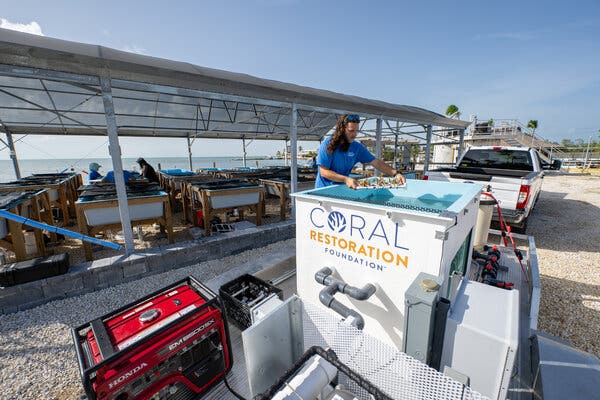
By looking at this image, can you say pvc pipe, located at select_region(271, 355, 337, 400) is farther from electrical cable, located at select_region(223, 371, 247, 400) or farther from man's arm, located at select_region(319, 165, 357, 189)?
man's arm, located at select_region(319, 165, 357, 189)

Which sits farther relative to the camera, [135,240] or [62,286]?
[135,240]

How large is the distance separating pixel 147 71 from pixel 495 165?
8.78 m

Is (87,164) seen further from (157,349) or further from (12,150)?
(157,349)

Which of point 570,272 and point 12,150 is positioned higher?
point 12,150

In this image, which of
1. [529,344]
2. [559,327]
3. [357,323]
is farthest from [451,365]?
[559,327]

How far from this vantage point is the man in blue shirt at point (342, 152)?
3.03m

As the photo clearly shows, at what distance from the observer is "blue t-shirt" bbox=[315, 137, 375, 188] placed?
317cm

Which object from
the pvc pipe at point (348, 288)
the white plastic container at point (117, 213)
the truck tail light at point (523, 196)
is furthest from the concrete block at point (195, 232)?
the truck tail light at point (523, 196)

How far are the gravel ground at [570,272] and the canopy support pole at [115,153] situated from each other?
595cm

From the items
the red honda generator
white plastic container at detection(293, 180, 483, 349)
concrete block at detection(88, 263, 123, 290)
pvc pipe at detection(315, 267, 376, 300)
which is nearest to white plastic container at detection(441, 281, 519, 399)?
white plastic container at detection(293, 180, 483, 349)

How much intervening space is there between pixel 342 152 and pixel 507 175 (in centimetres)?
497

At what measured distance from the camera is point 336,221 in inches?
82.7

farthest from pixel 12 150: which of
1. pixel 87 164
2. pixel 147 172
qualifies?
pixel 87 164

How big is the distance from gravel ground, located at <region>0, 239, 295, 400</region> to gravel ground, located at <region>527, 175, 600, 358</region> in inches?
196
